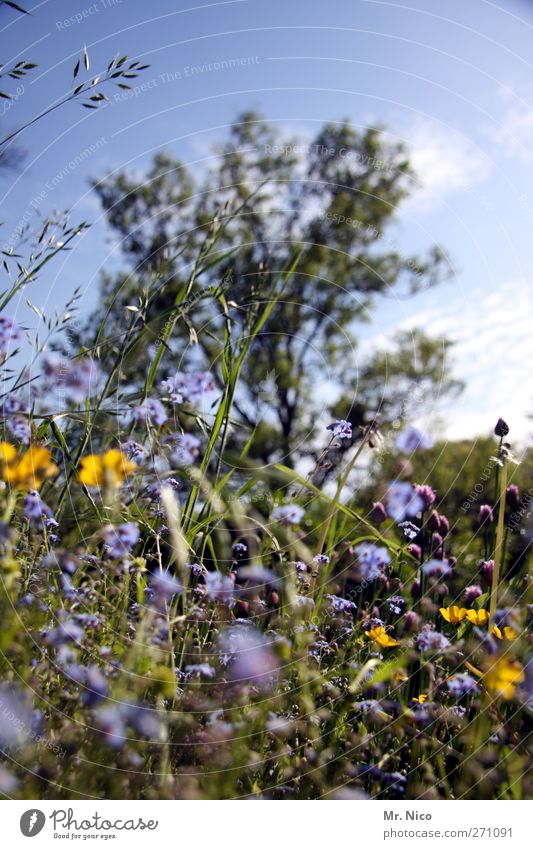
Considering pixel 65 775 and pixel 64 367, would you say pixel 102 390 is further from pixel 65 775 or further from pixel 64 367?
pixel 65 775

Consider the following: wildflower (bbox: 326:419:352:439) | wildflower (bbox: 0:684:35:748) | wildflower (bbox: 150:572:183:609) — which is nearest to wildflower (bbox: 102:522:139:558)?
wildflower (bbox: 150:572:183:609)

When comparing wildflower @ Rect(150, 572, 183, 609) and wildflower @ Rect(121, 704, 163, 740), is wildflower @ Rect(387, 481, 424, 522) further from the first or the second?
wildflower @ Rect(121, 704, 163, 740)

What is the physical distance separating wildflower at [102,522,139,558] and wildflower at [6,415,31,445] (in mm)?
312

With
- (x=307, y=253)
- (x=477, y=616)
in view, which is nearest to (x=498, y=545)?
(x=477, y=616)

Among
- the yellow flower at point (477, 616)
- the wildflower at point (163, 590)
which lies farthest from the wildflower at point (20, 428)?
the yellow flower at point (477, 616)

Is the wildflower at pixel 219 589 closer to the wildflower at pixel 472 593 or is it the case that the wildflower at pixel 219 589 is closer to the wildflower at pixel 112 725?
the wildflower at pixel 112 725

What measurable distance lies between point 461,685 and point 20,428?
1082 millimetres

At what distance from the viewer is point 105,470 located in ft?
4.72

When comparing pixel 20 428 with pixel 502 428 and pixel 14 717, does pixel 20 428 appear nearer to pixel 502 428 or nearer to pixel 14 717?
pixel 14 717

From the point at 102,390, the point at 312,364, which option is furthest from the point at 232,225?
the point at 102,390

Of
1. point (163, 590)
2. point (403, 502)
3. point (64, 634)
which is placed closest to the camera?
point (64, 634)

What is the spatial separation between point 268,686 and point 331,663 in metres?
0.35

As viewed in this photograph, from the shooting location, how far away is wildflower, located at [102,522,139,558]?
1.31 meters

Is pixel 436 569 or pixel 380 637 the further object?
pixel 436 569
